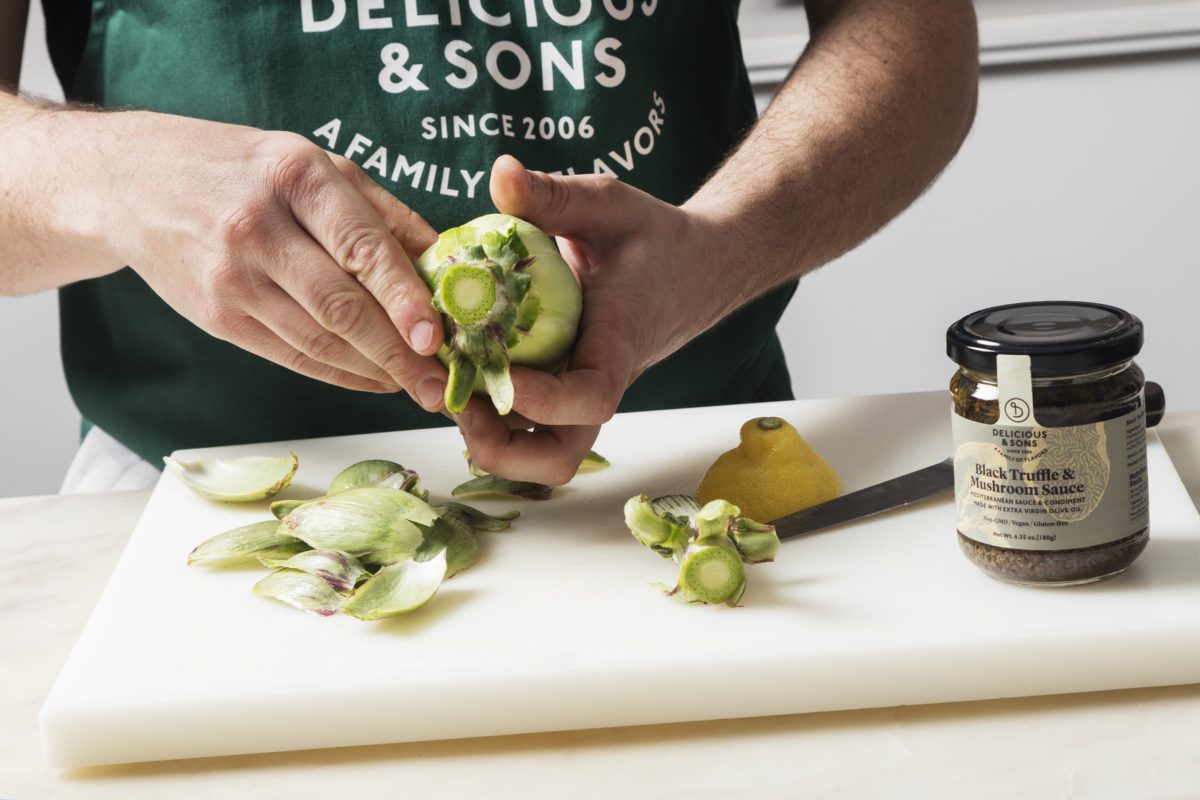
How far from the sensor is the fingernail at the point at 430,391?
1004 millimetres

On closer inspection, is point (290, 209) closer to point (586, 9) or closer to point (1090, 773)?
point (586, 9)

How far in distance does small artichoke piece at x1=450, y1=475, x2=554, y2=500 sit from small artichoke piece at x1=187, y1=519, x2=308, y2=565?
0.17m

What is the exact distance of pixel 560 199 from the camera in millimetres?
979

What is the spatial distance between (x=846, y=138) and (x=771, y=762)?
0.77 meters

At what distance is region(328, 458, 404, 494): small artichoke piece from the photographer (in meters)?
1.12

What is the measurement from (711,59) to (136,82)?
63 centimetres

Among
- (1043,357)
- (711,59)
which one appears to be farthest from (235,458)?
(1043,357)

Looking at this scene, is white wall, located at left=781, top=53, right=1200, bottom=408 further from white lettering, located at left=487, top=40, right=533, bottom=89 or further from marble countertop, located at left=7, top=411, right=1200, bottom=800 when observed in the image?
marble countertop, located at left=7, top=411, right=1200, bottom=800

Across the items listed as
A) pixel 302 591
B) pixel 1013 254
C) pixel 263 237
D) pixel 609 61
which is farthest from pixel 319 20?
pixel 1013 254

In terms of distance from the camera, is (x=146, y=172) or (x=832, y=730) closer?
(x=832, y=730)

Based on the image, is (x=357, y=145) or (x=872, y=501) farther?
(x=357, y=145)

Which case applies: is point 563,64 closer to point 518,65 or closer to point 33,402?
point 518,65

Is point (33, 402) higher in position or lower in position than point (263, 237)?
lower

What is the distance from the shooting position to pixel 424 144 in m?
1.34
